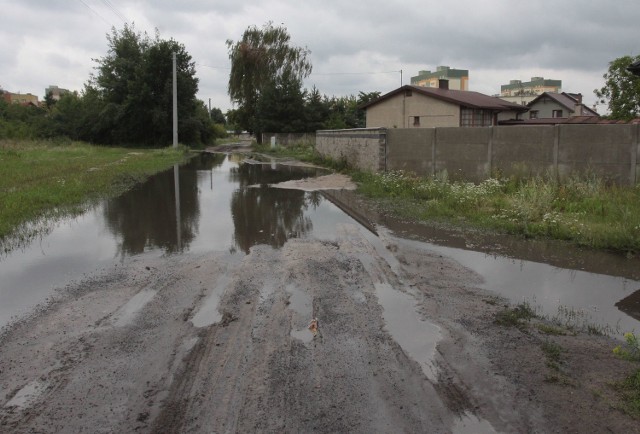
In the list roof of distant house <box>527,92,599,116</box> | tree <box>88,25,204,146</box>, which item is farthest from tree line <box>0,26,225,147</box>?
roof of distant house <box>527,92,599,116</box>

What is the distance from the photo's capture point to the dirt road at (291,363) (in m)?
3.52

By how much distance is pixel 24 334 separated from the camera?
497 centimetres

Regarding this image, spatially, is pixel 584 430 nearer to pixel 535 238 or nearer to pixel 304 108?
pixel 535 238

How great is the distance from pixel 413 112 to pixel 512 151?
2496 centimetres

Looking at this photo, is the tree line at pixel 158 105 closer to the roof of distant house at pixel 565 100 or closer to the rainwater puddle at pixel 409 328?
the roof of distant house at pixel 565 100

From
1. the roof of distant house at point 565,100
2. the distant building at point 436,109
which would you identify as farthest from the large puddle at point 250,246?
the roof of distant house at point 565,100

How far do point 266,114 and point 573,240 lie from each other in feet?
152

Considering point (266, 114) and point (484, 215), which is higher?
point (266, 114)

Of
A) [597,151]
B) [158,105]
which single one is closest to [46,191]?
[597,151]

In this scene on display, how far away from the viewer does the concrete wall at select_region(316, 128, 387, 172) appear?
19594mm

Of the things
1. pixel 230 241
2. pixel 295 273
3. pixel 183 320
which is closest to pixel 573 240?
pixel 295 273

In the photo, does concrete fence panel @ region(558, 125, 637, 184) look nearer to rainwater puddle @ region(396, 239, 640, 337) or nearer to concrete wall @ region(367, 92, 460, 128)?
rainwater puddle @ region(396, 239, 640, 337)

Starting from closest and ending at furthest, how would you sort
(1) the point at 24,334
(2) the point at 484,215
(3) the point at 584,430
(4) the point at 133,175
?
1. (3) the point at 584,430
2. (1) the point at 24,334
3. (2) the point at 484,215
4. (4) the point at 133,175

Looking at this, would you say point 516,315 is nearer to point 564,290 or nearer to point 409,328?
point 409,328
